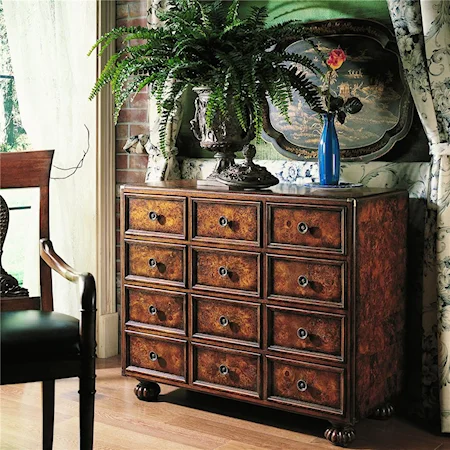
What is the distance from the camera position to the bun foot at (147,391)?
3480 mm

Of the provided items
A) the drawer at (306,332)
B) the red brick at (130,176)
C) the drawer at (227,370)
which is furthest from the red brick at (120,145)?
the drawer at (306,332)

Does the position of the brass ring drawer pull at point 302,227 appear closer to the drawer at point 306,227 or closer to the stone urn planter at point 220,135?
the drawer at point 306,227

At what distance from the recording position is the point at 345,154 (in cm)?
346

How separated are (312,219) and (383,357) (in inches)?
24.2

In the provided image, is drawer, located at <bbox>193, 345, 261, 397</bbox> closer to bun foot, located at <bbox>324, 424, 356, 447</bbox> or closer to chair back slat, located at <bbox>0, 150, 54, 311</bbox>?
bun foot, located at <bbox>324, 424, 356, 447</bbox>

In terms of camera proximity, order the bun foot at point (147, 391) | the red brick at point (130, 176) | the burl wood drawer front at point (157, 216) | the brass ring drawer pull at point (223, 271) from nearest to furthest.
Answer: the brass ring drawer pull at point (223, 271) < the burl wood drawer front at point (157, 216) < the bun foot at point (147, 391) < the red brick at point (130, 176)

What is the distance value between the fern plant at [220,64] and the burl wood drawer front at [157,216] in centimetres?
29

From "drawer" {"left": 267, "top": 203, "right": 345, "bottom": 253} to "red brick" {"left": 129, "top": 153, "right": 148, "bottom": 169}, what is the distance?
1.19 m

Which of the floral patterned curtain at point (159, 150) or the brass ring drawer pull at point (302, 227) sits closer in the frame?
the brass ring drawer pull at point (302, 227)

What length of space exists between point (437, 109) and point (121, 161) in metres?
1.67

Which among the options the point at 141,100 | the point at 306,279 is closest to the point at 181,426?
the point at 306,279

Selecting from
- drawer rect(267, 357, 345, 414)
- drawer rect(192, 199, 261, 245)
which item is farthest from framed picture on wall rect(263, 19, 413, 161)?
drawer rect(267, 357, 345, 414)

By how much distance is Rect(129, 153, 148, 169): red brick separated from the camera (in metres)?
4.08

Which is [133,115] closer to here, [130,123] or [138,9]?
[130,123]
